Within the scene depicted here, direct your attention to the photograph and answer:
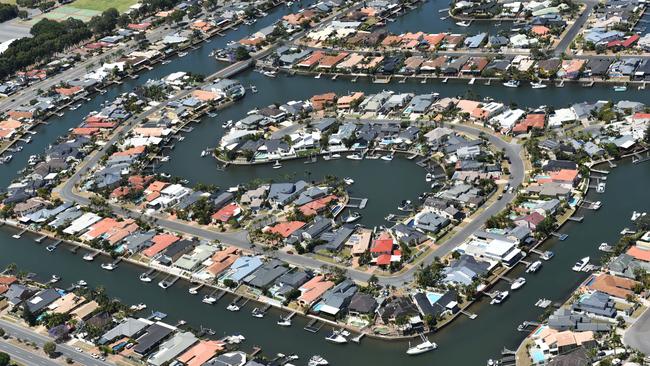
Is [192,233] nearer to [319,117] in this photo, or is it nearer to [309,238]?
[309,238]

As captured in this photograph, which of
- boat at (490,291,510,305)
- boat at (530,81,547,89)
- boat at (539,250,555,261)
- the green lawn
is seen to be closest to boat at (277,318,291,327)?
boat at (490,291,510,305)

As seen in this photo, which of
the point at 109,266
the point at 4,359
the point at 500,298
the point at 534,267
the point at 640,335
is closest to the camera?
the point at 640,335

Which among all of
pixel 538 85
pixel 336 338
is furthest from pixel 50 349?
pixel 538 85

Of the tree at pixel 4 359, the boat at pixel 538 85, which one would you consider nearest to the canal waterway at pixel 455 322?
the tree at pixel 4 359

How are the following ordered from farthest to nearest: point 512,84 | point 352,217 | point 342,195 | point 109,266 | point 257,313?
1. point 512,84
2. point 342,195
3. point 352,217
4. point 109,266
5. point 257,313

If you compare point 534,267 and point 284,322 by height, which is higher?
point 534,267

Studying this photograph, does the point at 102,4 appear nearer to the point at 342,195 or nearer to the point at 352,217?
the point at 342,195
